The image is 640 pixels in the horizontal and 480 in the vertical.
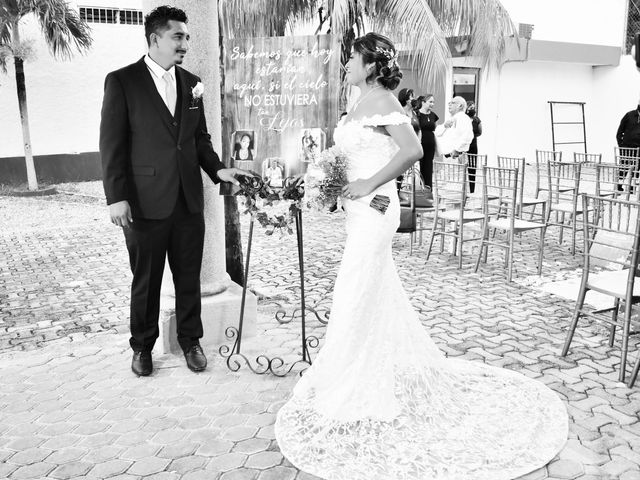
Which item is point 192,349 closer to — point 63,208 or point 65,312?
point 65,312

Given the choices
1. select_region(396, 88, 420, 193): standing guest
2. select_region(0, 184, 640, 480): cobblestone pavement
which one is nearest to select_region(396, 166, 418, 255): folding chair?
select_region(0, 184, 640, 480): cobblestone pavement

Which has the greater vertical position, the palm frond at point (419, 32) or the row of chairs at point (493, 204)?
the palm frond at point (419, 32)

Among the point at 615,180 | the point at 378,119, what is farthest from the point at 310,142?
the point at 615,180

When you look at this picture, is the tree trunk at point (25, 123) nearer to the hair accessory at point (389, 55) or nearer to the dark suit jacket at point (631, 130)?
the dark suit jacket at point (631, 130)

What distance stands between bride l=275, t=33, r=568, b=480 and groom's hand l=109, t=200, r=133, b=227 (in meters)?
1.32

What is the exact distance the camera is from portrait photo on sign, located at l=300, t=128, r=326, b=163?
458 cm

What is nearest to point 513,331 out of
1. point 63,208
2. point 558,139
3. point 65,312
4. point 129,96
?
point 129,96

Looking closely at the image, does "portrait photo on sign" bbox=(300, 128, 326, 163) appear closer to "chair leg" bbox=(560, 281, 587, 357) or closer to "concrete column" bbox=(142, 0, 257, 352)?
"concrete column" bbox=(142, 0, 257, 352)

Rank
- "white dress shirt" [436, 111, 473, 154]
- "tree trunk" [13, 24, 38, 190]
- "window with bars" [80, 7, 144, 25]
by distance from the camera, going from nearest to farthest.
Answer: "white dress shirt" [436, 111, 473, 154], "tree trunk" [13, 24, 38, 190], "window with bars" [80, 7, 144, 25]

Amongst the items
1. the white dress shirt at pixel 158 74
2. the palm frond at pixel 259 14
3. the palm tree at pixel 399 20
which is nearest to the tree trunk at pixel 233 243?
the white dress shirt at pixel 158 74

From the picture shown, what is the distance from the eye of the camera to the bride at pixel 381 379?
3350mm

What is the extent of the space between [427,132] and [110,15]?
8616mm

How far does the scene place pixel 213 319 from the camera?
15.8 ft

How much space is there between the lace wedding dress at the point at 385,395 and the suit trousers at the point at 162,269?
107 cm
